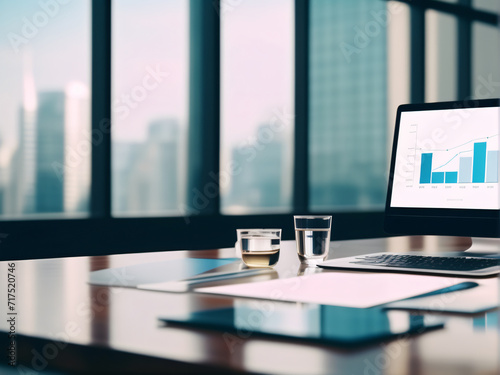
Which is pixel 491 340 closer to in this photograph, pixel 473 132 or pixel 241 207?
pixel 473 132

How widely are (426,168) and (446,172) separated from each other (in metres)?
0.06

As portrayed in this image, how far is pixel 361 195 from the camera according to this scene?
203 inches

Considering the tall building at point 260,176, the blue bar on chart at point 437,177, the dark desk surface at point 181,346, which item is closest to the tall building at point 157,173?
the tall building at point 260,176

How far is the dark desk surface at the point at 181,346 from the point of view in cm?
64

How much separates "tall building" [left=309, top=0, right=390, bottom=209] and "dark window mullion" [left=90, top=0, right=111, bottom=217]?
5.55 ft

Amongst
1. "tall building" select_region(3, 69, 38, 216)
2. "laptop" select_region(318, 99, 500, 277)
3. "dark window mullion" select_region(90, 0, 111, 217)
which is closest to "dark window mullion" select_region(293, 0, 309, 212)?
"dark window mullion" select_region(90, 0, 111, 217)

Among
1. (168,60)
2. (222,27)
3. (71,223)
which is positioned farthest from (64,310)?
(222,27)

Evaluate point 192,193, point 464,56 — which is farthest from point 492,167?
point 464,56

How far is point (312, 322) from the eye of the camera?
81cm

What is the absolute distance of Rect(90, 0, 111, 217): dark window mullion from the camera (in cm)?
349

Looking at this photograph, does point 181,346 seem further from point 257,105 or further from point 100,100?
point 257,105

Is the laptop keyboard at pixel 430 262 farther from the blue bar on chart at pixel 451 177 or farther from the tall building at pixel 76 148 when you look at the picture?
the tall building at pixel 76 148

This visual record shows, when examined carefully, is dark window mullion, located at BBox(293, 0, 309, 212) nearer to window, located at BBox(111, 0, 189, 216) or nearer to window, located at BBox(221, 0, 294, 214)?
window, located at BBox(221, 0, 294, 214)

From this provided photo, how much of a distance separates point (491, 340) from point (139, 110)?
3126 mm
